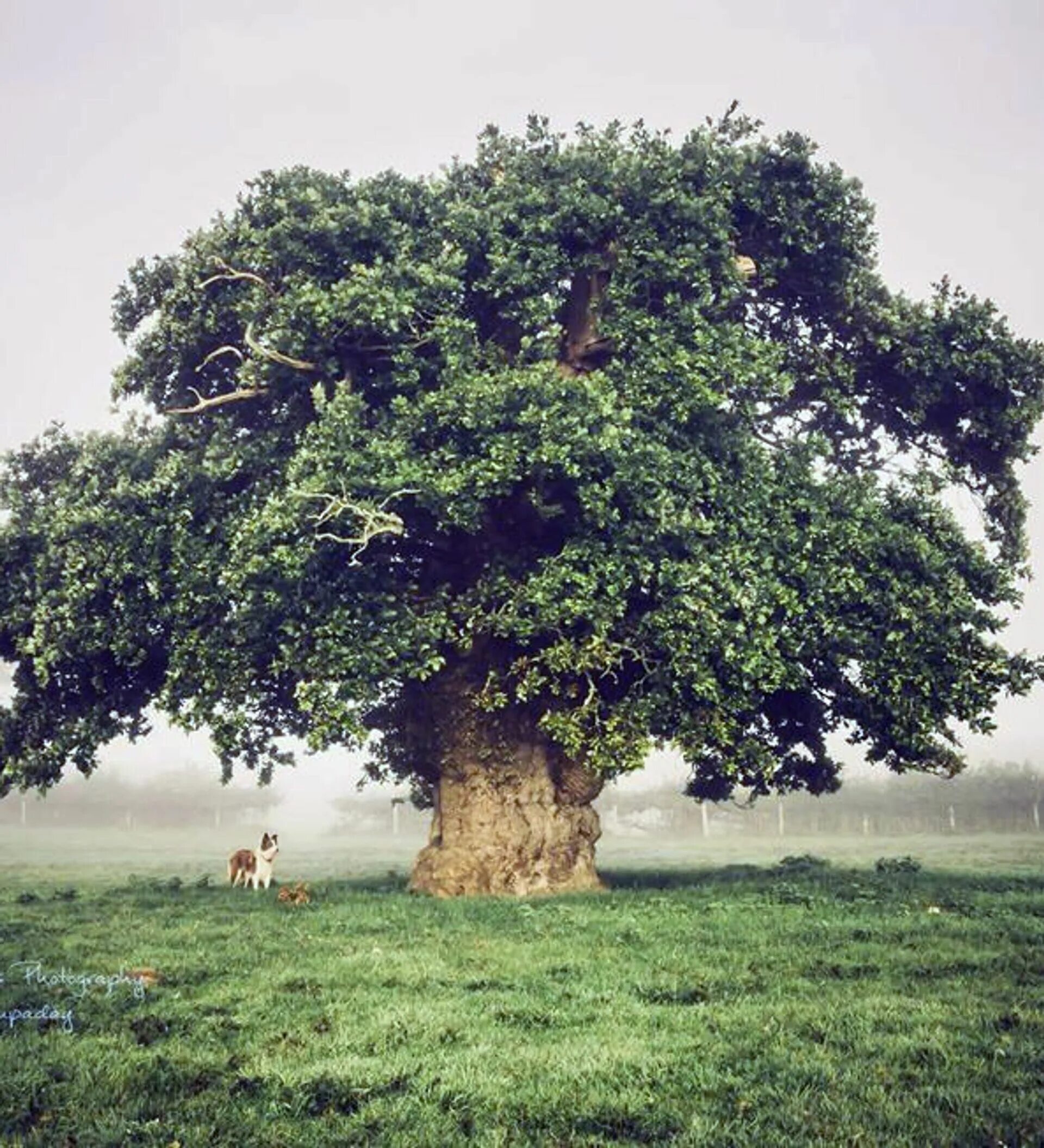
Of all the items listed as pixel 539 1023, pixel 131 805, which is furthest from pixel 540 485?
pixel 131 805

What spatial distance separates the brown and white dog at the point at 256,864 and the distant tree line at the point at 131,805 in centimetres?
9870

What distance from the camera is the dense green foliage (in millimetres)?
23469

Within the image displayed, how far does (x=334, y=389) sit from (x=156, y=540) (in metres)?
6.50

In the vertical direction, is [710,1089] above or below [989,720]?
below

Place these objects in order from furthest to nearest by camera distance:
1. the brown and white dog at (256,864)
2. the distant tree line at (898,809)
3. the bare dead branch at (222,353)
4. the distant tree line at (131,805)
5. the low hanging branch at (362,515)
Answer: the distant tree line at (131,805) → the distant tree line at (898,809) → the brown and white dog at (256,864) → the bare dead branch at (222,353) → the low hanging branch at (362,515)

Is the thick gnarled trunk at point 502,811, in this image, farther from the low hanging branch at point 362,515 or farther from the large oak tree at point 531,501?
the low hanging branch at point 362,515

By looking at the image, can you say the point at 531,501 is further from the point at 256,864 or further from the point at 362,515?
the point at 256,864

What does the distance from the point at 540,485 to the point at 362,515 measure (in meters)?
4.64

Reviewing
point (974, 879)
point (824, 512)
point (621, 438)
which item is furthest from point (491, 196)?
point (974, 879)

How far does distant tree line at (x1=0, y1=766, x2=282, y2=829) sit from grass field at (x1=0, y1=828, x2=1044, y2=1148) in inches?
4430

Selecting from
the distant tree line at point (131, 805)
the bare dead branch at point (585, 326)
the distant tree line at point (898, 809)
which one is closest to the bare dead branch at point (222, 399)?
the bare dead branch at point (585, 326)

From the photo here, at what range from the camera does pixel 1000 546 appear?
29922 millimetres

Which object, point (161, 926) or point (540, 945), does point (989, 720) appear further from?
point (161, 926)

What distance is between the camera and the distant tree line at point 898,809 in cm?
8781
